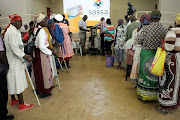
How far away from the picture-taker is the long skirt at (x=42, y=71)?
313 centimetres

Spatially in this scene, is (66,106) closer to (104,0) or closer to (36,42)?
(36,42)

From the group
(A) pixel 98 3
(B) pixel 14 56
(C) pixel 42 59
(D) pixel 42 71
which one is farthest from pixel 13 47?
(A) pixel 98 3

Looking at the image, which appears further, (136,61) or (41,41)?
(136,61)

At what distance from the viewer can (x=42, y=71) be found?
319 cm

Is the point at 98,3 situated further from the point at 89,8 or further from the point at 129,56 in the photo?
the point at 129,56

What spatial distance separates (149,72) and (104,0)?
8.98 m

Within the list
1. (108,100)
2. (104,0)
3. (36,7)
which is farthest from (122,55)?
(36,7)

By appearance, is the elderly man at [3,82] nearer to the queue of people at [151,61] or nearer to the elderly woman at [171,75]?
the queue of people at [151,61]

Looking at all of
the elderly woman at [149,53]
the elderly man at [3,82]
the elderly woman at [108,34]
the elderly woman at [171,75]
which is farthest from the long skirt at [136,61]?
the elderly woman at [108,34]

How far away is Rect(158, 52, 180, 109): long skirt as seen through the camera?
99.7 inches

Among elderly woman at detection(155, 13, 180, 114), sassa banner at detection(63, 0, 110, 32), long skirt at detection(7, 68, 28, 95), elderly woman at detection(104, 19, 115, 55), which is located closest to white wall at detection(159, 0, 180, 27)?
sassa banner at detection(63, 0, 110, 32)

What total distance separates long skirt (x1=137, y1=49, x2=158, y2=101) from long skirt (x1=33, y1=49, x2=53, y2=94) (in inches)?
71.4

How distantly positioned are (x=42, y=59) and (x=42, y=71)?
0.25 m

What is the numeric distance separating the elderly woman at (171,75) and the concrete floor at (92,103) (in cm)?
24
